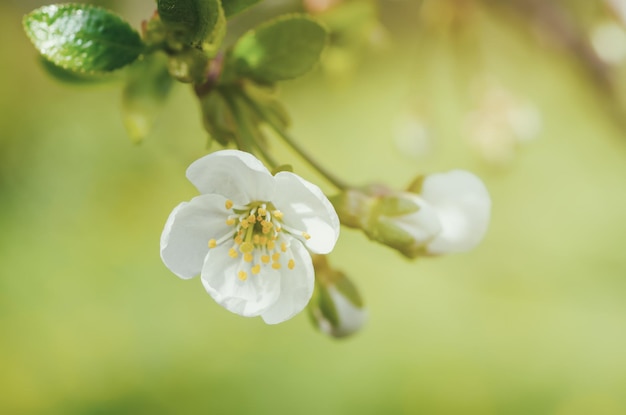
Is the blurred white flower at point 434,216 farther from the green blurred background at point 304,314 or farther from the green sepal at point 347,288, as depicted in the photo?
the green blurred background at point 304,314

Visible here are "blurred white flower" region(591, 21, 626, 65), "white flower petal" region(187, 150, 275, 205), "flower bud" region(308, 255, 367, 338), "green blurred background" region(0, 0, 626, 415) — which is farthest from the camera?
"green blurred background" region(0, 0, 626, 415)

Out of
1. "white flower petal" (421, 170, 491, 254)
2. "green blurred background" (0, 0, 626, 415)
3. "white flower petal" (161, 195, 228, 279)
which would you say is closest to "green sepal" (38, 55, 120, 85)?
"white flower petal" (161, 195, 228, 279)

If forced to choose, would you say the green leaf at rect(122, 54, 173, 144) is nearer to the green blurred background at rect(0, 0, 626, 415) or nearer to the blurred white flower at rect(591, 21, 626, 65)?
the blurred white flower at rect(591, 21, 626, 65)

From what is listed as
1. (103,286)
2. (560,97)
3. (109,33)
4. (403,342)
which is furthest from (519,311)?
(109,33)

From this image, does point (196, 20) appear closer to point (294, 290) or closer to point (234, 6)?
point (234, 6)

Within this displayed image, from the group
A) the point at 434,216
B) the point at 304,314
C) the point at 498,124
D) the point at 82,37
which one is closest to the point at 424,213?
the point at 434,216

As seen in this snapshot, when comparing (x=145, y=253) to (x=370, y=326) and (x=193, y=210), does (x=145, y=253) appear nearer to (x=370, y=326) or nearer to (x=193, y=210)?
(x=370, y=326)
